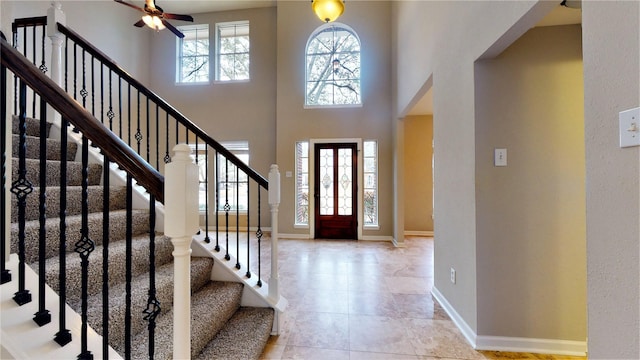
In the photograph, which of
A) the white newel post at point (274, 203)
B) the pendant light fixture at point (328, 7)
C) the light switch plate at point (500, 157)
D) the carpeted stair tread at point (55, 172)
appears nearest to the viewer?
the carpeted stair tread at point (55, 172)

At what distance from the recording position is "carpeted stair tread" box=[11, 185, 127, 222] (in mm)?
1540

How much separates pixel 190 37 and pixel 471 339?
7.72 m

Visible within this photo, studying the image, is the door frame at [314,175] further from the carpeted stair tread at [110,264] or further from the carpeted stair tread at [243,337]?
the carpeted stair tread at [110,264]

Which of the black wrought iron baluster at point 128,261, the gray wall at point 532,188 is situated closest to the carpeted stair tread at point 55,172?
the black wrought iron baluster at point 128,261

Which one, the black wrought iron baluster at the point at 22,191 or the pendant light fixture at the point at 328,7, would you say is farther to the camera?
the pendant light fixture at the point at 328,7

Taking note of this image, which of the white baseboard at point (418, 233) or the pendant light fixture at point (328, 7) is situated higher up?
the pendant light fixture at point (328, 7)

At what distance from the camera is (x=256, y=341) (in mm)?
1683

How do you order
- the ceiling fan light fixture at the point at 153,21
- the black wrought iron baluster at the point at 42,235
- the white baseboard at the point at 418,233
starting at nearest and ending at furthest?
the black wrought iron baluster at the point at 42,235
the ceiling fan light fixture at the point at 153,21
the white baseboard at the point at 418,233

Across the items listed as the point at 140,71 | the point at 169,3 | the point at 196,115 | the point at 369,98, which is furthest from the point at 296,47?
the point at 140,71

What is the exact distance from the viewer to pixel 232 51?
6301mm

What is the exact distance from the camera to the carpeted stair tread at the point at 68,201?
5.05 feet

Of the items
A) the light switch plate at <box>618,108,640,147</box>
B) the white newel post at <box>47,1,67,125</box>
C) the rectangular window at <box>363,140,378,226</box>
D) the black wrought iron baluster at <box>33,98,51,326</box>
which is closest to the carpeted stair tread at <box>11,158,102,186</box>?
the white newel post at <box>47,1,67,125</box>

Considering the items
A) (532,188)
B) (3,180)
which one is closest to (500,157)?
(532,188)

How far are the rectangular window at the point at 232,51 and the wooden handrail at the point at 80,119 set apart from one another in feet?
18.8
